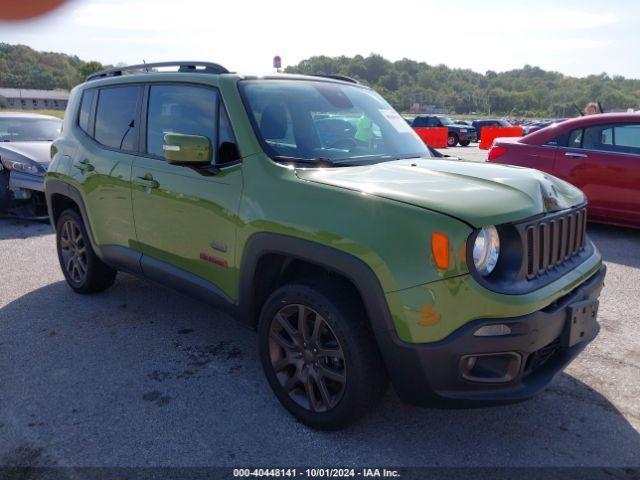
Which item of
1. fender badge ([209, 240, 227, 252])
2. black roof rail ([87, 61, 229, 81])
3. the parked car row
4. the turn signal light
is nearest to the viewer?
fender badge ([209, 240, 227, 252])

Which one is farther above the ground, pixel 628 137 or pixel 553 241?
pixel 628 137

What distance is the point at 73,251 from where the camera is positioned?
4836 mm

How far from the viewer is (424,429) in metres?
2.84

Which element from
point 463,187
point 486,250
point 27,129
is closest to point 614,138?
point 463,187

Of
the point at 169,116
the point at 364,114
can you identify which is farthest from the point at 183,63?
the point at 364,114

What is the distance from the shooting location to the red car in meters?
6.48

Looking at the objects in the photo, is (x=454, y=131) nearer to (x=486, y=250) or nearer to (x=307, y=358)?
(x=307, y=358)

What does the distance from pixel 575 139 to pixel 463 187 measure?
206 inches

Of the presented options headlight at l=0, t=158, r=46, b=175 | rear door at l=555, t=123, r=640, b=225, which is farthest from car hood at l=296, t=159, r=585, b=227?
headlight at l=0, t=158, r=46, b=175

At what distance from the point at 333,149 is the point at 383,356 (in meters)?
1.35

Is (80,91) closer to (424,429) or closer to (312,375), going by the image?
(312,375)

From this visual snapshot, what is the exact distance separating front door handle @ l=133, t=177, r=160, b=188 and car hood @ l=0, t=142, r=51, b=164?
467cm

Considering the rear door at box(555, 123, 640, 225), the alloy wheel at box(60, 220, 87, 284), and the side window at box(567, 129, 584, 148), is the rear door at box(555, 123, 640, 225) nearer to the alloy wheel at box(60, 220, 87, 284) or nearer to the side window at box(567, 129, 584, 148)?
the side window at box(567, 129, 584, 148)

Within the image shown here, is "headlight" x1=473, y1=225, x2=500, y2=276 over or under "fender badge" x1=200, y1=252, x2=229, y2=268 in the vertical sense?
over
